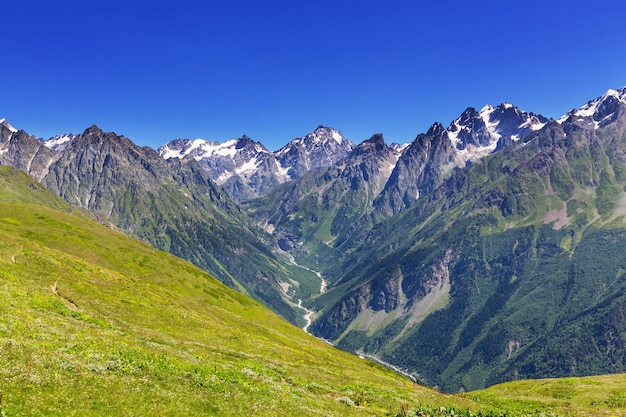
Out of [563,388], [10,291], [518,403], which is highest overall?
[563,388]

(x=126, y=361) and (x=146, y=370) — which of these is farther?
(x=126, y=361)

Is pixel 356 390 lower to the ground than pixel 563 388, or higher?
lower

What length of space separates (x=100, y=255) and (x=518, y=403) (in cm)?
11257

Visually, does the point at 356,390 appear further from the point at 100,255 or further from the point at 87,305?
the point at 100,255

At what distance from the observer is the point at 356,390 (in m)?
47.4

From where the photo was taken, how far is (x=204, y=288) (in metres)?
136

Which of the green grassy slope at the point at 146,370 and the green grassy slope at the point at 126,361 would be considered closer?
the green grassy slope at the point at 126,361

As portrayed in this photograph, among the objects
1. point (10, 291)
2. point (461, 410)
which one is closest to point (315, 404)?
point (461, 410)

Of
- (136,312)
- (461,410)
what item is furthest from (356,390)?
(136,312)

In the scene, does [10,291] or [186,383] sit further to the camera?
[10,291]

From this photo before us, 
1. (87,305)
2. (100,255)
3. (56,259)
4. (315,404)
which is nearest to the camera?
(315,404)

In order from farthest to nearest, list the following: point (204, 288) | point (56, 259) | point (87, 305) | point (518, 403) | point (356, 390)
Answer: point (204, 288) < point (56, 259) < point (87, 305) < point (518, 403) < point (356, 390)

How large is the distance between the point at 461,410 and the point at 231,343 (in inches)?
1476

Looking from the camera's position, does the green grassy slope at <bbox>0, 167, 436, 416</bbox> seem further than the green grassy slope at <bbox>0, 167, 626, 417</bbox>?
No
